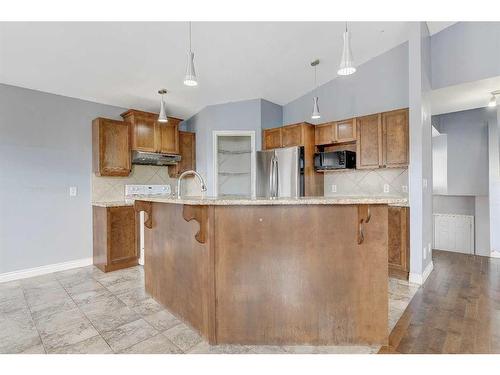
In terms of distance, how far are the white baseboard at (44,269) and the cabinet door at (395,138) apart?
4.33 metres

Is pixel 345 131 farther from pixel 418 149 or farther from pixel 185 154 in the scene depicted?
pixel 185 154

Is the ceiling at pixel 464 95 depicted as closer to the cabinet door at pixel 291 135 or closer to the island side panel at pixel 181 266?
the cabinet door at pixel 291 135

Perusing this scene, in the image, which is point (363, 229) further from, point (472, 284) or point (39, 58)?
point (39, 58)

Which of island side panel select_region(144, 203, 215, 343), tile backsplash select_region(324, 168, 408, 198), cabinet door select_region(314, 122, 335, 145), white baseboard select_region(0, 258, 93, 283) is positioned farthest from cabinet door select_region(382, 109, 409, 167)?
white baseboard select_region(0, 258, 93, 283)

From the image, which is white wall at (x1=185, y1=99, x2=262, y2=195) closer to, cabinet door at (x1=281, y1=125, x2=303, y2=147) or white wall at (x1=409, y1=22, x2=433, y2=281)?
cabinet door at (x1=281, y1=125, x2=303, y2=147)

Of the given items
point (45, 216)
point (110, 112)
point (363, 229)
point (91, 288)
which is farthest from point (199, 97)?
point (363, 229)

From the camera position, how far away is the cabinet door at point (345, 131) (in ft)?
12.2

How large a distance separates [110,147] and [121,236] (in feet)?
4.21

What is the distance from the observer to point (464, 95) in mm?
3580

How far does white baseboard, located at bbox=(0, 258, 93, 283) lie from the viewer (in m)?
3.21

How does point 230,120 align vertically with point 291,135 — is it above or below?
above

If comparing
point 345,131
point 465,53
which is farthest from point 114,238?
point 465,53

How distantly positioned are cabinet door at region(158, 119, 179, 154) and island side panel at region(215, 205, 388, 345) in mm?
2920
